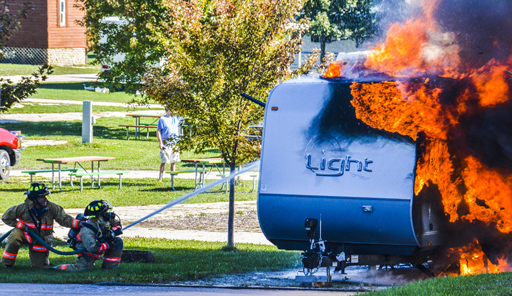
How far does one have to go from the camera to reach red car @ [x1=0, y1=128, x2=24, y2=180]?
18.3 m

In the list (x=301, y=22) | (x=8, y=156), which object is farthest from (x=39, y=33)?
(x=301, y=22)

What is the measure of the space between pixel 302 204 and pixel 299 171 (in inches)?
14.3

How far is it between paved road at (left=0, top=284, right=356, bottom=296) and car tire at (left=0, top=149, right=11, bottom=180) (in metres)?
10.5

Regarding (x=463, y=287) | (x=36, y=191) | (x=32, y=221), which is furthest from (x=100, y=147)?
(x=463, y=287)

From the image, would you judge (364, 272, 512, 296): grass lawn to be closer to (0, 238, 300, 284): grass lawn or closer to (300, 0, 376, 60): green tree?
(0, 238, 300, 284): grass lawn

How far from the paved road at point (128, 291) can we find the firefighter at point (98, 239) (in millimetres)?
965

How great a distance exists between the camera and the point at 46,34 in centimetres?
4697

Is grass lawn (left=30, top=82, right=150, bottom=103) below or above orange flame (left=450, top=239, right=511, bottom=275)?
below

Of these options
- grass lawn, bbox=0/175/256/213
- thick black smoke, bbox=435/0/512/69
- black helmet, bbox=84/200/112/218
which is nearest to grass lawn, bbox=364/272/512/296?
thick black smoke, bbox=435/0/512/69

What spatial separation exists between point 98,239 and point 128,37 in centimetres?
1645

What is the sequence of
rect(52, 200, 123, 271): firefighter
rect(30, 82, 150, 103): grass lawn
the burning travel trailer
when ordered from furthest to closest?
1. rect(30, 82, 150, 103): grass lawn
2. rect(52, 200, 123, 271): firefighter
3. the burning travel trailer

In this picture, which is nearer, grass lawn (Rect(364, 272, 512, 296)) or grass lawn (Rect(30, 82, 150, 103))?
grass lawn (Rect(364, 272, 512, 296))

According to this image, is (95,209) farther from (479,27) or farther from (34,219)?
(479,27)

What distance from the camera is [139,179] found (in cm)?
1873
